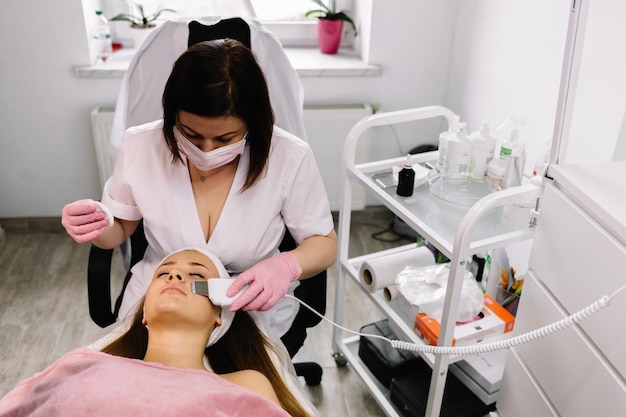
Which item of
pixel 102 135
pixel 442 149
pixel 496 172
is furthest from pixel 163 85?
pixel 102 135

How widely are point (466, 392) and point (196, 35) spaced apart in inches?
50.1

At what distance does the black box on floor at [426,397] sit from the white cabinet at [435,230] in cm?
5

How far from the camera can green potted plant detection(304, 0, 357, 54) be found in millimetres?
2684

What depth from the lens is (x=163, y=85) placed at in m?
1.58

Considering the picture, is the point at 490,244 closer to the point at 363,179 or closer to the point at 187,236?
the point at 363,179

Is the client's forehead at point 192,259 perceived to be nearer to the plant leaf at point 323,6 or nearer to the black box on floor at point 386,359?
the black box on floor at point 386,359

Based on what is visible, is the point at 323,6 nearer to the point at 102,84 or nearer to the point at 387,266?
A: the point at 102,84

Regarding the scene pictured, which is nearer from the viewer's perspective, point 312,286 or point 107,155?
point 312,286

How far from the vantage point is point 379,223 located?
2.98 metres

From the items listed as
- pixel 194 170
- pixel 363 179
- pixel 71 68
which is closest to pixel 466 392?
pixel 363 179

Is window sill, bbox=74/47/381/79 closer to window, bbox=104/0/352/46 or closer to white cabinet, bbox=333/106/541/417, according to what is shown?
window, bbox=104/0/352/46

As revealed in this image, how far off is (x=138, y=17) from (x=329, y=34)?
886 millimetres

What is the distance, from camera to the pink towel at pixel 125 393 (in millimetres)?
966

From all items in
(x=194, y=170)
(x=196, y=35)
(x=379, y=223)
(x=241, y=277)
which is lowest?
(x=379, y=223)
